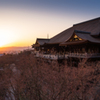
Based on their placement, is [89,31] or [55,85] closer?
[55,85]

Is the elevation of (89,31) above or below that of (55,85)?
above

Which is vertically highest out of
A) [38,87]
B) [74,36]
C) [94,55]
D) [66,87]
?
[74,36]

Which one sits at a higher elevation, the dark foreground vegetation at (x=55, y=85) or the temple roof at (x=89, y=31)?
the temple roof at (x=89, y=31)

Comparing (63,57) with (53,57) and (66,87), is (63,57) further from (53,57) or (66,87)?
(66,87)

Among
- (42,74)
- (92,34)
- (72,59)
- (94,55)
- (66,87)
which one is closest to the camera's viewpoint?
(66,87)

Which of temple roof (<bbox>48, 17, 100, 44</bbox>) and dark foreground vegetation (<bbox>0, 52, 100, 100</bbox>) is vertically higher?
temple roof (<bbox>48, 17, 100, 44</bbox>)

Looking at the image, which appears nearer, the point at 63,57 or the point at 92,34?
the point at 63,57

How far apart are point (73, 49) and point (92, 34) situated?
4.54 metres

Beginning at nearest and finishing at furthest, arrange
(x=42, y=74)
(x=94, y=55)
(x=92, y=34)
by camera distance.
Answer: (x=42, y=74) < (x=94, y=55) < (x=92, y=34)

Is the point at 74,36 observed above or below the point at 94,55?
above

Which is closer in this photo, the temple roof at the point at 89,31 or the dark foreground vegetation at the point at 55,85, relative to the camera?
the dark foreground vegetation at the point at 55,85

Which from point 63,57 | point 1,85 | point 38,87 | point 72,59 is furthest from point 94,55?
point 1,85

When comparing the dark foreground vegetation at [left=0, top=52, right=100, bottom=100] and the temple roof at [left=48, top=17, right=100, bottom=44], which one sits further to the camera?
the temple roof at [left=48, top=17, right=100, bottom=44]

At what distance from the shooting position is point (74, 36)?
15.7 meters
